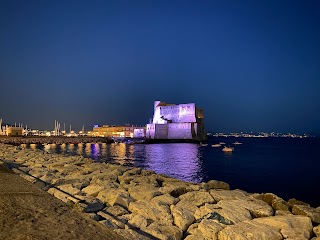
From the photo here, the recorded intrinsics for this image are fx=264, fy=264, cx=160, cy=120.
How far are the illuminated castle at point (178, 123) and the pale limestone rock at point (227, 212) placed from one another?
53949mm

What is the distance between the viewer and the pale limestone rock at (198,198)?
4.99 meters

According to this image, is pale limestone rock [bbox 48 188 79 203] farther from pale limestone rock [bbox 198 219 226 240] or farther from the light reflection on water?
the light reflection on water

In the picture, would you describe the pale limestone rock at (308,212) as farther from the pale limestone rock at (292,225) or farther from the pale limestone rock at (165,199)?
the pale limestone rock at (165,199)

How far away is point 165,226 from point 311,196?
9811mm

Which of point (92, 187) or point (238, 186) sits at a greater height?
point (92, 187)

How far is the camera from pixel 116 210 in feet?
14.0

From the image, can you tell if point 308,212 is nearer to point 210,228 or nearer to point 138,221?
point 210,228

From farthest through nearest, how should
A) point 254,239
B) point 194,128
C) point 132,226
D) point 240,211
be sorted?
point 194,128 < point 240,211 < point 132,226 < point 254,239

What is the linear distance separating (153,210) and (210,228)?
3.41 feet

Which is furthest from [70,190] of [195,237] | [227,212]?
[227,212]

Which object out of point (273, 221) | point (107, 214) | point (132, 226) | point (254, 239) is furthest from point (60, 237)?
point (273, 221)

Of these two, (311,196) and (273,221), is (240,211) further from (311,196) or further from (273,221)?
(311,196)

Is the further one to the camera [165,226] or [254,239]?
[165,226]

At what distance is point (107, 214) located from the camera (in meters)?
4.08
